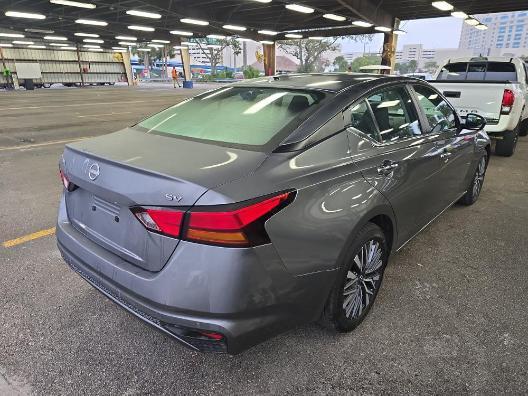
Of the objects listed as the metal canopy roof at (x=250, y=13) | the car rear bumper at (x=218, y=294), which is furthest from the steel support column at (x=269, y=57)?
the car rear bumper at (x=218, y=294)

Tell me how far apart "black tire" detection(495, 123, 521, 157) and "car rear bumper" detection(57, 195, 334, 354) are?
6.89m

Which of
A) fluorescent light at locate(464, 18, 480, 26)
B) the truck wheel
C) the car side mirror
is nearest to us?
the car side mirror

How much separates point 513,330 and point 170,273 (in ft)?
7.31

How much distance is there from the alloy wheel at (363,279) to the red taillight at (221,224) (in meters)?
0.84

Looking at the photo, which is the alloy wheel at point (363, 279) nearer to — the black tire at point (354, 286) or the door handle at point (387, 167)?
the black tire at point (354, 286)

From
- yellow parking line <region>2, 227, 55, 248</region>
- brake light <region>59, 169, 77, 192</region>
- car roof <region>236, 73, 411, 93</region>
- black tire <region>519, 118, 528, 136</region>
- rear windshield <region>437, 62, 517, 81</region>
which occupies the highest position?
car roof <region>236, 73, 411, 93</region>

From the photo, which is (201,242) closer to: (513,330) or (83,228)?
(83,228)

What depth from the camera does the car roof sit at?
2649mm

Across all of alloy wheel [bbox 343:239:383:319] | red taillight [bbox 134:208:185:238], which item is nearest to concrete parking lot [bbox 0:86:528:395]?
alloy wheel [bbox 343:239:383:319]

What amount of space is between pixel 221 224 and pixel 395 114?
6.12ft

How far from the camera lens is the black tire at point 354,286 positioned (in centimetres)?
220

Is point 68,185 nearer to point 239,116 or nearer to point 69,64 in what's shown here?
point 239,116

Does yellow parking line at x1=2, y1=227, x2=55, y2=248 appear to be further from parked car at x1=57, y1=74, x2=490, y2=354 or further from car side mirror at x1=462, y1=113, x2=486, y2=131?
car side mirror at x1=462, y1=113, x2=486, y2=131

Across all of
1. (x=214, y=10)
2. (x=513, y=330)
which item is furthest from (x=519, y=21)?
(x=513, y=330)
